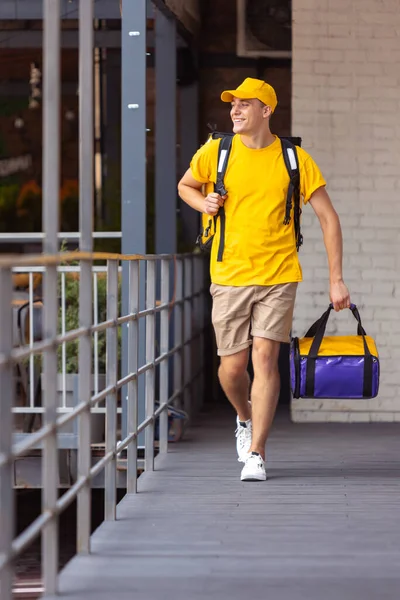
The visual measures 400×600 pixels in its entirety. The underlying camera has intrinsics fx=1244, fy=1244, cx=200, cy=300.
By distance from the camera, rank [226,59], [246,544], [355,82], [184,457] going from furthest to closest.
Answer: [226,59], [355,82], [184,457], [246,544]

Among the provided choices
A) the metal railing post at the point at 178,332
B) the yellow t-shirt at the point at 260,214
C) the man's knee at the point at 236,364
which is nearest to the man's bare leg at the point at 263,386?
the man's knee at the point at 236,364

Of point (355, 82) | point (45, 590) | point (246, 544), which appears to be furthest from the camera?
point (355, 82)

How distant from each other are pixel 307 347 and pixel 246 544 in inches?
51.4

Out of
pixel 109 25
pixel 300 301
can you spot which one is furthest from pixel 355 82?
pixel 109 25

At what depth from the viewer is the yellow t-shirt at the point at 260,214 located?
17.9 ft

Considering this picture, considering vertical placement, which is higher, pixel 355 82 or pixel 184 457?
pixel 355 82

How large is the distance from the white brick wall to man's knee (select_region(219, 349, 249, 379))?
1.89 metres

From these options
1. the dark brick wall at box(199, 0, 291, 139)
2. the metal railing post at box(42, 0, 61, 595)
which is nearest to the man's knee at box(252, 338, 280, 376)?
the metal railing post at box(42, 0, 61, 595)

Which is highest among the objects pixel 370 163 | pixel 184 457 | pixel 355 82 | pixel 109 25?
pixel 109 25

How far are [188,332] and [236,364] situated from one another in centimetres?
209

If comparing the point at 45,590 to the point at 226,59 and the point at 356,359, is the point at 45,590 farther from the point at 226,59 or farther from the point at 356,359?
the point at 226,59

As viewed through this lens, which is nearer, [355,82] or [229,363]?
[229,363]

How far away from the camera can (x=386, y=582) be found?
379 centimetres

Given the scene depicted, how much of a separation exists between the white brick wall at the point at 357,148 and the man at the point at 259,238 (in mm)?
1944
